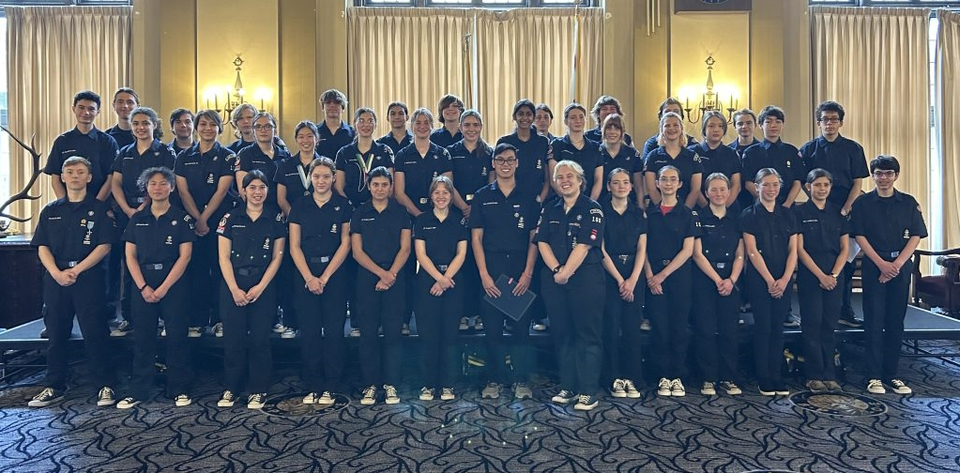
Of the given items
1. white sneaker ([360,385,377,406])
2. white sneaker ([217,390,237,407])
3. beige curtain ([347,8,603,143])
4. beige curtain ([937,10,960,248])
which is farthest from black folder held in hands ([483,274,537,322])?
beige curtain ([937,10,960,248])

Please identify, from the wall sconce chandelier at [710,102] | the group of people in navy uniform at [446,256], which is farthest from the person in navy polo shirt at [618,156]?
the wall sconce chandelier at [710,102]

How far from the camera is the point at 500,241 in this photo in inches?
168

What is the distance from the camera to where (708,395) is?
431 centimetres

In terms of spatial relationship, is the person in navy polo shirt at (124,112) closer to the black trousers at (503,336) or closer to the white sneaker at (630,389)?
the black trousers at (503,336)

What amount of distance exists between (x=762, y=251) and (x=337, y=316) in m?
2.71

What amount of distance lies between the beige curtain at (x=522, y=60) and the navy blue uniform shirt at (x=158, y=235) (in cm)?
451

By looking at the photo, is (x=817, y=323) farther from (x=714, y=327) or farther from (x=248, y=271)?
(x=248, y=271)

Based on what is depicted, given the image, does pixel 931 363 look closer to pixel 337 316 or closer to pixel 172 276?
pixel 337 316

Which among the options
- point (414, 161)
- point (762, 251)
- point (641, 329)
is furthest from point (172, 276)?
point (762, 251)

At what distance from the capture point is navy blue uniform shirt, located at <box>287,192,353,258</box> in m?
4.20

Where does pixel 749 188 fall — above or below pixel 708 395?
above

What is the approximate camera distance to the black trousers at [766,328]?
14.2 feet

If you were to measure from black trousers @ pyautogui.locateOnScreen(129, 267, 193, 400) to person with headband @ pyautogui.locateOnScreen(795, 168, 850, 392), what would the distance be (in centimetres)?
389

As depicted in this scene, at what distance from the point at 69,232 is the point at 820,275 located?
471 cm
